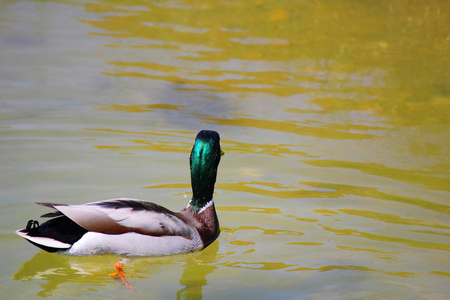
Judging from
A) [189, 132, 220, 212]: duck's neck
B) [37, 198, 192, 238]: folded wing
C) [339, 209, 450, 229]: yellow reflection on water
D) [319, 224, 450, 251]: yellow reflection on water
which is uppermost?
[189, 132, 220, 212]: duck's neck

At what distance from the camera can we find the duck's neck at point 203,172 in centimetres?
557

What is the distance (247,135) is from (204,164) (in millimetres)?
2344

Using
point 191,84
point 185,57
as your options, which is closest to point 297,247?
point 191,84

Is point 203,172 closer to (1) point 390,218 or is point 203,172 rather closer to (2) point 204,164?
(2) point 204,164

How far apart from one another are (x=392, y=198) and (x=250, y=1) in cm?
642

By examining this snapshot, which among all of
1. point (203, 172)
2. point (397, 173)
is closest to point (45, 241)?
point (203, 172)

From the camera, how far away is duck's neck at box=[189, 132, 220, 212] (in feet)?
18.3

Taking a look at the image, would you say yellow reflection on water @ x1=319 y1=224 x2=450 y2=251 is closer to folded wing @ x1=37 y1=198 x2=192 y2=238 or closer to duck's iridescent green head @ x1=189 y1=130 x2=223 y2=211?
duck's iridescent green head @ x1=189 y1=130 x2=223 y2=211

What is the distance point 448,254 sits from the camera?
5.41 metres

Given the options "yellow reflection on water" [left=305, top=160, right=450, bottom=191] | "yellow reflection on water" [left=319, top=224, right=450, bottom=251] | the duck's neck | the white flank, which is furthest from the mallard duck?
"yellow reflection on water" [left=305, top=160, right=450, bottom=191]

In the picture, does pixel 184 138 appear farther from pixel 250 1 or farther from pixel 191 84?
pixel 250 1

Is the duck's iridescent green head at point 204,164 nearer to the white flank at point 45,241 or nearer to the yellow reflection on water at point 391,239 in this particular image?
the yellow reflection on water at point 391,239

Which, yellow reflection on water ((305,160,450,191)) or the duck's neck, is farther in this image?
yellow reflection on water ((305,160,450,191))

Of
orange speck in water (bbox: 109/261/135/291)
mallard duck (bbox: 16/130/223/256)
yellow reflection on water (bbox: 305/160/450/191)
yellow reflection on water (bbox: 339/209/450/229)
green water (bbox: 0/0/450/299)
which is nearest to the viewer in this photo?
orange speck in water (bbox: 109/261/135/291)
